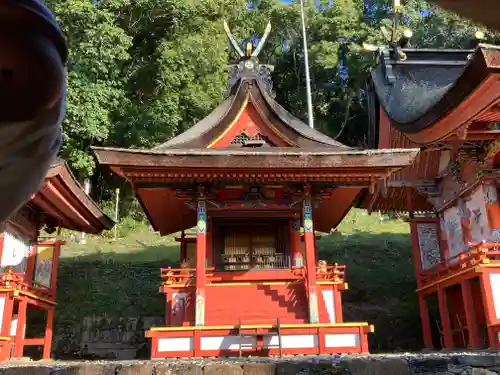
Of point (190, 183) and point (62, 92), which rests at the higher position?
point (190, 183)

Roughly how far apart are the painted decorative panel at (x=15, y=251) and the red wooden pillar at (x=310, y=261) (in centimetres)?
728

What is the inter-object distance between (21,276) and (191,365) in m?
7.96

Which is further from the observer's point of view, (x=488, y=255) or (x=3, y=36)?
(x=488, y=255)

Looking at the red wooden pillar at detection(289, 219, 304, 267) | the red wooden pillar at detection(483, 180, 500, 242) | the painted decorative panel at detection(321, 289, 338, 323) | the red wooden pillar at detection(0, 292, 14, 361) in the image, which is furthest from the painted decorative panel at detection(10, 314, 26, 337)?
the red wooden pillar at detection(483, 180, 500, 242)

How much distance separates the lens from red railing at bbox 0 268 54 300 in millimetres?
11734

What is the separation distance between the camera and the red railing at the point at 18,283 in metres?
11.7

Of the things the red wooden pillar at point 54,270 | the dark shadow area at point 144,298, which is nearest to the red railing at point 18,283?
the red wooden pillar at point 54,270

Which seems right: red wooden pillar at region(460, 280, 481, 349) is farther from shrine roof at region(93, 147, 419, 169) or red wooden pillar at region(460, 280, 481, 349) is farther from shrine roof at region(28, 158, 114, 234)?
A: shrine roof at region(28, 158, 114, 234)

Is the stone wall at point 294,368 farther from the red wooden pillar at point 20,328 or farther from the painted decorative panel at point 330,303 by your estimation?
the red wooden pillar at point 20,328

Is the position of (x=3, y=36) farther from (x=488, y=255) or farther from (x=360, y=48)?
(x=360, y=48)

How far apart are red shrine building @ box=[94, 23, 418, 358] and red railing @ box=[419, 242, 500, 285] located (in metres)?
2.53

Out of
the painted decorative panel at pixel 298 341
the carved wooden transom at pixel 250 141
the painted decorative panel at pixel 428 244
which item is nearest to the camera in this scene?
the painted decorative panel at pixel 298 341

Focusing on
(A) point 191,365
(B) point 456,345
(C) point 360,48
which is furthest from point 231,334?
(C) point 360,48

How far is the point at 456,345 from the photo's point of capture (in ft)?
45.3
